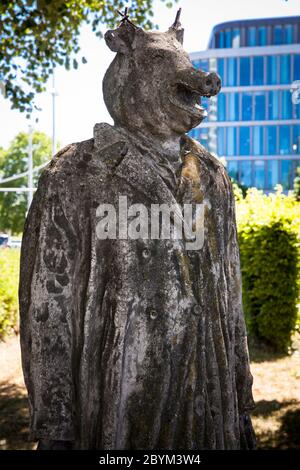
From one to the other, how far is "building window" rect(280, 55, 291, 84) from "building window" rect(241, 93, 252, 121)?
134 inches

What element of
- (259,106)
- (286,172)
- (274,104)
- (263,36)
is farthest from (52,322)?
(263,36)

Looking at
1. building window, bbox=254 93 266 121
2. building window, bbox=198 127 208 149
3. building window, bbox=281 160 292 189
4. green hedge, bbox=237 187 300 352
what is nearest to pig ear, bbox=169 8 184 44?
green hedge, bbox=237 187 300 352

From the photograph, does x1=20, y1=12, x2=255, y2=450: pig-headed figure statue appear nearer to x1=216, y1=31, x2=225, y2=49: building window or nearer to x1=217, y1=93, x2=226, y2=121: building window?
x1=217, y1=93, x2=226, y2=121: building window

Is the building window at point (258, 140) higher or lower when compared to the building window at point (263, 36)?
lower

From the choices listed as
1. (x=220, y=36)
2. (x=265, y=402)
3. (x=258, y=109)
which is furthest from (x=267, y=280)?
(x=220, y=36)

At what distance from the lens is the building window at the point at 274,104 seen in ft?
173

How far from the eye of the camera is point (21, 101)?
34.1 feet

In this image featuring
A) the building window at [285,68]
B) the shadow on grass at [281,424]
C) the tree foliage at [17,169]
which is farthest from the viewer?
the building window at [285,68]

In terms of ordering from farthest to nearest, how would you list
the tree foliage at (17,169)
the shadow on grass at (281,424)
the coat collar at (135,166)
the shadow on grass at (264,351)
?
the tree foliage at (17,169) < the shadow on grass at (264,351) < the shadow on grass at (281,424) < the coat collar at (135,166)

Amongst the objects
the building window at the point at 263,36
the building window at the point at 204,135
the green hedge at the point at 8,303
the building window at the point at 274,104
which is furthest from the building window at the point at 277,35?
the green hedge at the point at 8,303

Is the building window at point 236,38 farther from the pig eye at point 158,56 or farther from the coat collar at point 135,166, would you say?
the coat collar at point 135,166

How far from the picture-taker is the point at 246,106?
53.6 m

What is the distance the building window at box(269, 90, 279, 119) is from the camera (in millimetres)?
52750

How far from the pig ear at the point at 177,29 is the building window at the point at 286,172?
52.3m
